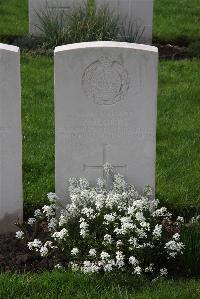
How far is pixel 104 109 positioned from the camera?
5797mm

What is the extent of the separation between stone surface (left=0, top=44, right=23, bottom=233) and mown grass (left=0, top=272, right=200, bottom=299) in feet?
2.81

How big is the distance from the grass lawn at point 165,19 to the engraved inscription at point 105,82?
254 inches

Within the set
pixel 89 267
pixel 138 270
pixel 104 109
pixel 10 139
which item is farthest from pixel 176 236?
pixel 10 139

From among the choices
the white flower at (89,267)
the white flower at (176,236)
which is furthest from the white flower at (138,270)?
the white flower at (176,236)

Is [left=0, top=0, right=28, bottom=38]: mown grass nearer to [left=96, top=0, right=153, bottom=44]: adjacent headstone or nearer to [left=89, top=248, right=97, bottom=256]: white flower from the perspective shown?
[left=96, top=0, right=153, bottom=44]: adjacent headstone

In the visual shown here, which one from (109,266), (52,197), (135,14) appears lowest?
(109,266)

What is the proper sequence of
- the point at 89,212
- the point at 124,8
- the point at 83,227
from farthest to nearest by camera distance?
the point at 124,8
the point at 89,212
the point at 83,227

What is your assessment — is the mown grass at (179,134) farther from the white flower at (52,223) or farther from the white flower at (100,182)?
the white flower at (52,223)

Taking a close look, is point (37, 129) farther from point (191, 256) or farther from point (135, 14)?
point (135, 14)

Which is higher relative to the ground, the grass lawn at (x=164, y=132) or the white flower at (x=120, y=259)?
the grass lawn at (x=164, y=132)

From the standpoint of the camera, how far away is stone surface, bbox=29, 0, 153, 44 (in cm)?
1151

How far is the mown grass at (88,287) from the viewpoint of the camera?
5008 millimetres

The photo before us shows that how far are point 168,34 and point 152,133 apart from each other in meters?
6.80

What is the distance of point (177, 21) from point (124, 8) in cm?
177
